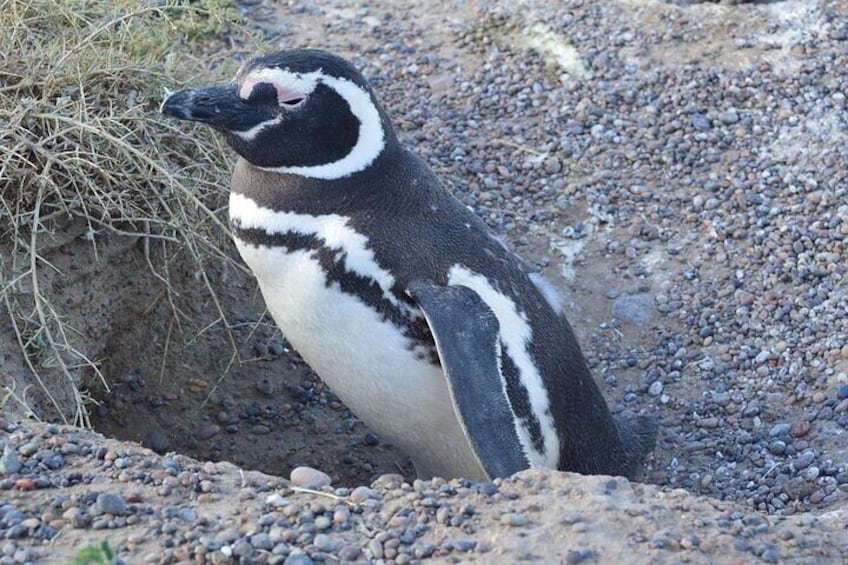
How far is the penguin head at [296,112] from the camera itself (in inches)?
138

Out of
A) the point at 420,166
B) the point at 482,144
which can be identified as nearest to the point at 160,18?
the point at 482,144

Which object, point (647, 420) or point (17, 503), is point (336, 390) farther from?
point (17, 503)

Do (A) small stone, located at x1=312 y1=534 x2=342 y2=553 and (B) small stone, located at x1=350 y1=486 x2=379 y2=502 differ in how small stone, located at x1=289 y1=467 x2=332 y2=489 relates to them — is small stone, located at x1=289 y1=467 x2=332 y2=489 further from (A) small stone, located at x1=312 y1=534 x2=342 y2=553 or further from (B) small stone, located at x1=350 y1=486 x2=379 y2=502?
(A) small stone, located at x1=312 y1=534 x2=342 y2=553

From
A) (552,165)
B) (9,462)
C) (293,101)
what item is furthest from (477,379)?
(552,165)

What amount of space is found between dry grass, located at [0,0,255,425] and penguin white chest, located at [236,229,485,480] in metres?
0.46

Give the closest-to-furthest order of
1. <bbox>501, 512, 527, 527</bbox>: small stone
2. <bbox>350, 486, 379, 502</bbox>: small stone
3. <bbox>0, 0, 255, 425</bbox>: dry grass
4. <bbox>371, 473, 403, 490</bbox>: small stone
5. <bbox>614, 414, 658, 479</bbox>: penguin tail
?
<bbox>501, 512, 527, 527</bbox>: small stone < <bbox>350, 486, 379, 502</bbox>: small stone < <bbox>371, 473, 403, 490</bbox>: small stone < <bbox>0, 0, 255, 425</bbox>: dry grass < <bbox>614, 414, 658, 479</bbox>: penguin tail

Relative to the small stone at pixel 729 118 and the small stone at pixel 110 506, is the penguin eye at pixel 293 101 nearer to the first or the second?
the small stone at pixel 110 506

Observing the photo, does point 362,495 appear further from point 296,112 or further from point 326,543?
point 296,112

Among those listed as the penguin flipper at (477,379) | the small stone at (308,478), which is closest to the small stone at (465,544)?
the small stone at (308,478)

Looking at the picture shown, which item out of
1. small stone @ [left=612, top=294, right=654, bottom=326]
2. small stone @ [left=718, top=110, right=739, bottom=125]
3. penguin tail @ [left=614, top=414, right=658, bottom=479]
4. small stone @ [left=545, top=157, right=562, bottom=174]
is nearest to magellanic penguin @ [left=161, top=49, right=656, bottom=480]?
penguin tail @ [left=614, top=414, right=658, bottom=479]

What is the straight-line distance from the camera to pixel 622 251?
466 cm

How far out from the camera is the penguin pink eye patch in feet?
11.5

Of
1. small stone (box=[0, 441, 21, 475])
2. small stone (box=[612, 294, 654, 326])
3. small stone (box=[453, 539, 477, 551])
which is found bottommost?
small stone (box=[612, 294, 654, 326])

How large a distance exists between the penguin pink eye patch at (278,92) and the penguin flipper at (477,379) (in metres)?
0.62
